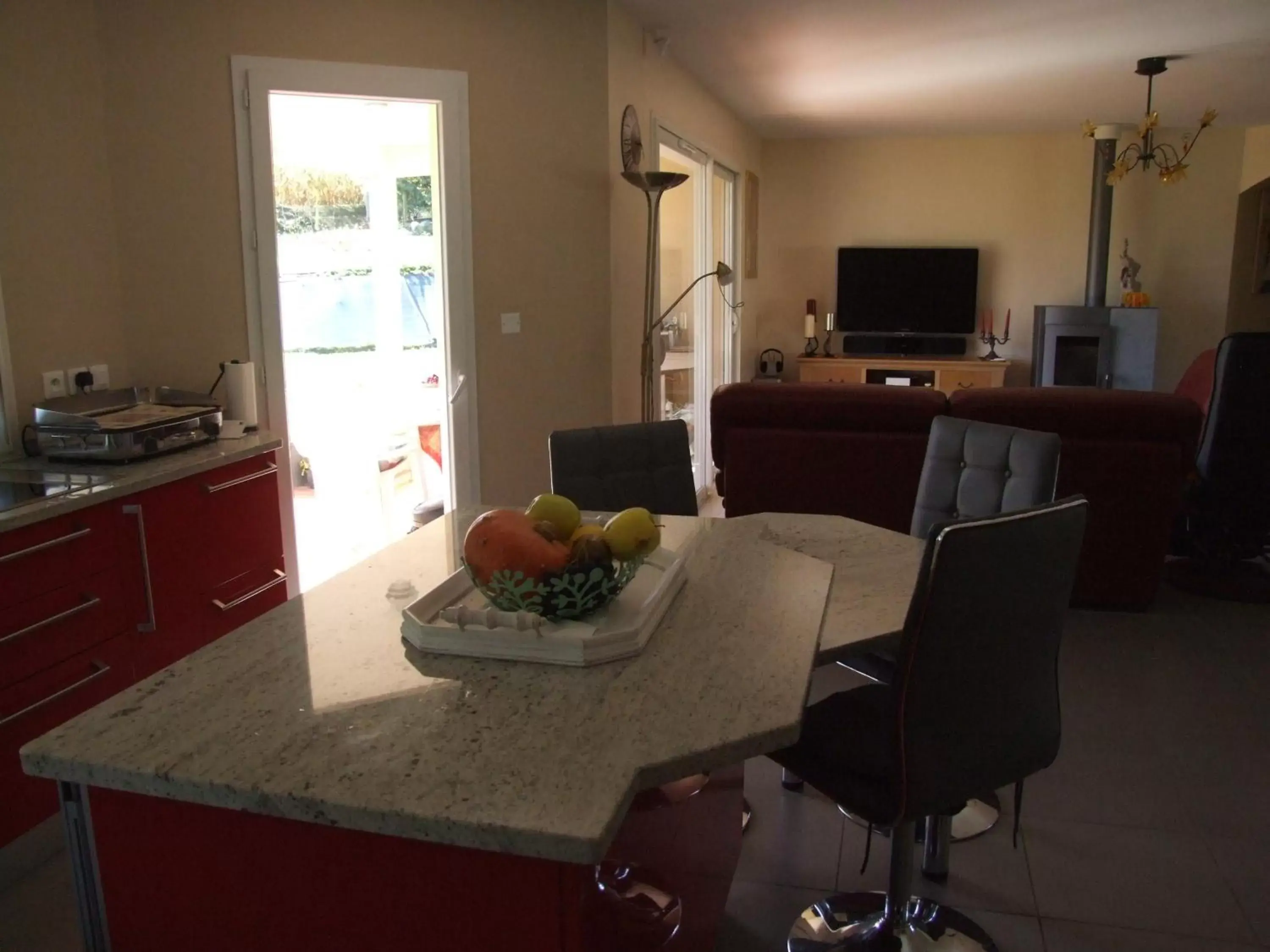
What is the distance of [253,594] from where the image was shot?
10.6 ft

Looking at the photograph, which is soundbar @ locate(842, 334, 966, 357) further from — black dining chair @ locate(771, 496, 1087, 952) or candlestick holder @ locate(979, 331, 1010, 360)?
black dining chair @ locate(771, 496, 1087, 952)

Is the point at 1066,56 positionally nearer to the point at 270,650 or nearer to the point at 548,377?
the point at 548,377

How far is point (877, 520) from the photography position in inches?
159

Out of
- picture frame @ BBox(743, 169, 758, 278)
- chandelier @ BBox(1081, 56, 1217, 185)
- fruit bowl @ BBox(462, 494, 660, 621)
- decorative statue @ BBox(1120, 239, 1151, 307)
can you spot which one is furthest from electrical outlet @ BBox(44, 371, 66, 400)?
decorative statue @ BBox(1120, 239, 1151, 307)

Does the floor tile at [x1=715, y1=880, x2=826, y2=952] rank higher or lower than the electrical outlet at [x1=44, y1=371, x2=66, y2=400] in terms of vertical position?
lower

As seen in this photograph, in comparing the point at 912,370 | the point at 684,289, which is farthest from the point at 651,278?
the point at 912,370

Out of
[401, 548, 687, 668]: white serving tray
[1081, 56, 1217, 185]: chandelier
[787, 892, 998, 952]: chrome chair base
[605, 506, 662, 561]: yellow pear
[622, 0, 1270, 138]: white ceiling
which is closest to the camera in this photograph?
[401, 548, 687, 668]: white serving tray

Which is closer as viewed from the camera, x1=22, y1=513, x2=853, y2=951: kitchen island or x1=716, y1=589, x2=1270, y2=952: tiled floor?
x1=22, y1=513, x2=853, y2=951: kitchen island

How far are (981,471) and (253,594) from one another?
230 cm

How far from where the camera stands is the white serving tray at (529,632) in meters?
1.31

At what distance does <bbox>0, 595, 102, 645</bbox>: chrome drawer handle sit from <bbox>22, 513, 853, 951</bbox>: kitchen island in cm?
125

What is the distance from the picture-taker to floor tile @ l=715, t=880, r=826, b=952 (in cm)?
208

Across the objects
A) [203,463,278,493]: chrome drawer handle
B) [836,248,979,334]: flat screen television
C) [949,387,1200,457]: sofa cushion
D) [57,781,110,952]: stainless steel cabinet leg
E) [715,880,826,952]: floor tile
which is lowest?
[715,880,826,952]: floor tile

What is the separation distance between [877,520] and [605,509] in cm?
176
